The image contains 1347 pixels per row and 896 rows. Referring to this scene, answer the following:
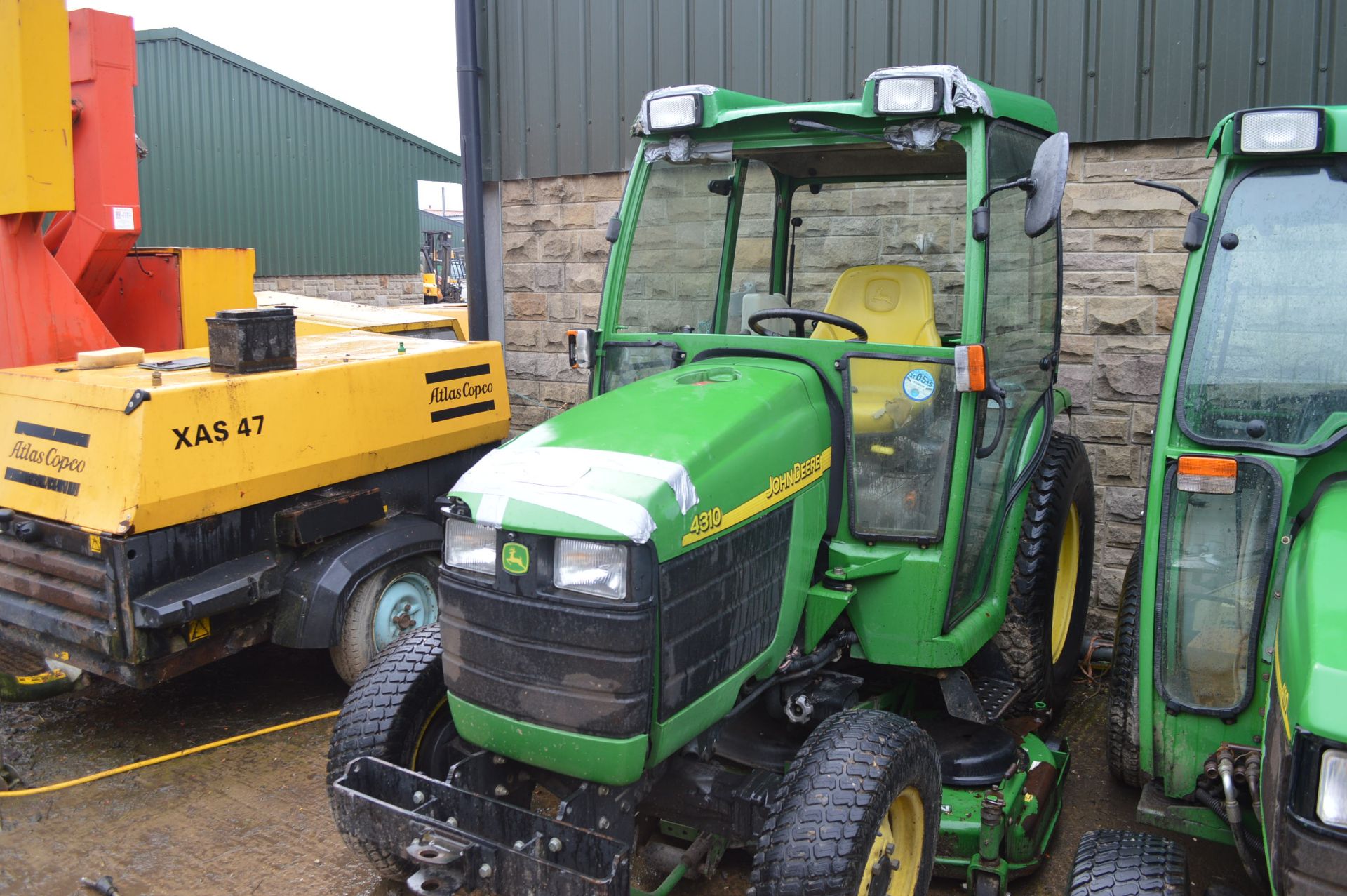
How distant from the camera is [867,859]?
2.88m

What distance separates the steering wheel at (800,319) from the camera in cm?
371

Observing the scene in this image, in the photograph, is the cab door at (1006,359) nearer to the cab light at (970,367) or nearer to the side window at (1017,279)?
the side window at (1017,279)

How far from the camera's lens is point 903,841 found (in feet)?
10.5

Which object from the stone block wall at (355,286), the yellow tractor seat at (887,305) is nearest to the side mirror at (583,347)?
the yellow tractor seat at (887,305)

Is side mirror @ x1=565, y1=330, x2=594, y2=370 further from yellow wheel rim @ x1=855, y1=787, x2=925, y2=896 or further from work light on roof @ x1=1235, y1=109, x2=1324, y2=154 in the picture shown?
work light on roof @ x1=1235, y1=109, x2=1324, y2=154

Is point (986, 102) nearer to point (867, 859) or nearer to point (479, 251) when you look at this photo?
point (867, 859)

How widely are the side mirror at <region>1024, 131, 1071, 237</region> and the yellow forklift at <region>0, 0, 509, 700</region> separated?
2.97 meters

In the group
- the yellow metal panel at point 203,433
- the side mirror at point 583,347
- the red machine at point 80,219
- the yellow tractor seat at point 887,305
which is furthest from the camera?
the red machine at point 80,219

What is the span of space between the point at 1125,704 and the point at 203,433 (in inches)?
138

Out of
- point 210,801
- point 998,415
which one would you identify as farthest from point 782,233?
point 210,801

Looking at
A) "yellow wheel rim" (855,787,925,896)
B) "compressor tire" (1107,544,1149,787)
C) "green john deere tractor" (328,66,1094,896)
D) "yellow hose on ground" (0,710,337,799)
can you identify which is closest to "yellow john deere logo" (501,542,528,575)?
"green john deere tractor" (328,66,1094,896)

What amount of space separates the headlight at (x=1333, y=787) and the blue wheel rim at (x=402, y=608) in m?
3.67

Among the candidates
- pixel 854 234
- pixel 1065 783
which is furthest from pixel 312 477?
pixel 1065 783

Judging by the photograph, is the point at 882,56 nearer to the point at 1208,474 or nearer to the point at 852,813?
the point at 1208,474
